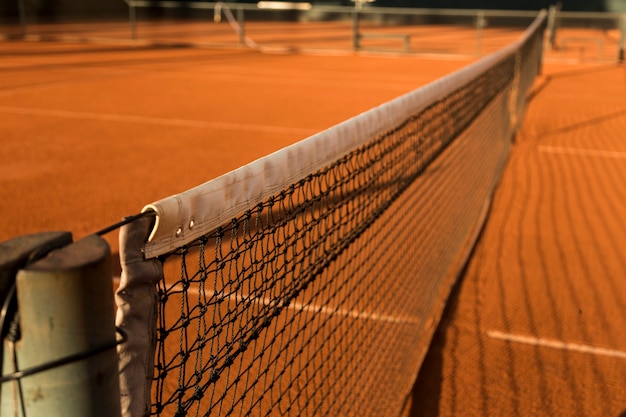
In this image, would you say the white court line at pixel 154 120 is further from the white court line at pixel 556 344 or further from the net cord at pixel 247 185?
the net cord at pixel 247 185

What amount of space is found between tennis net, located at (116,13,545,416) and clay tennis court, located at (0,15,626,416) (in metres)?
0.26

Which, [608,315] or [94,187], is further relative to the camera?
[94,187]

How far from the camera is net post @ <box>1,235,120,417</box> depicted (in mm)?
1105

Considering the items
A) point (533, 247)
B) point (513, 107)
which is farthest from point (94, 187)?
point (513, 107)

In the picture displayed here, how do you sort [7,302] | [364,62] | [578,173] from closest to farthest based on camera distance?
[7,302]
[578,173]
[364,62]

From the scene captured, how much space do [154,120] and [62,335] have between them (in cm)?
1060

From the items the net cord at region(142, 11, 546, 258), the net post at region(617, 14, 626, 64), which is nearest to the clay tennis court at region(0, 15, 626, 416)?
the net cord at region(142, 11, 546, 258)

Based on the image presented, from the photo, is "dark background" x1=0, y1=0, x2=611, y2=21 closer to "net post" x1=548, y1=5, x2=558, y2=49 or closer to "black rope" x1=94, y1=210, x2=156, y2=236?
"net post" x1=548, y1=5, x2=558, y2=49

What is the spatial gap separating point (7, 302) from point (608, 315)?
14.5 ft

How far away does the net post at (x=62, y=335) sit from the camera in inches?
43.5

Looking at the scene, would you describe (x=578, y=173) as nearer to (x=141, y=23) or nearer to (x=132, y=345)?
(x=132, y=345)

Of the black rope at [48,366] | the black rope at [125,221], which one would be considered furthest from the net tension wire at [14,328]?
the black rope at [125,221]

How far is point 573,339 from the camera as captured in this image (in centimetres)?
454

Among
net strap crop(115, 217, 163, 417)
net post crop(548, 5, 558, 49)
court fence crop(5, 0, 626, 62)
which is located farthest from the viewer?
court fence crop(5, 0, 626, 62)
